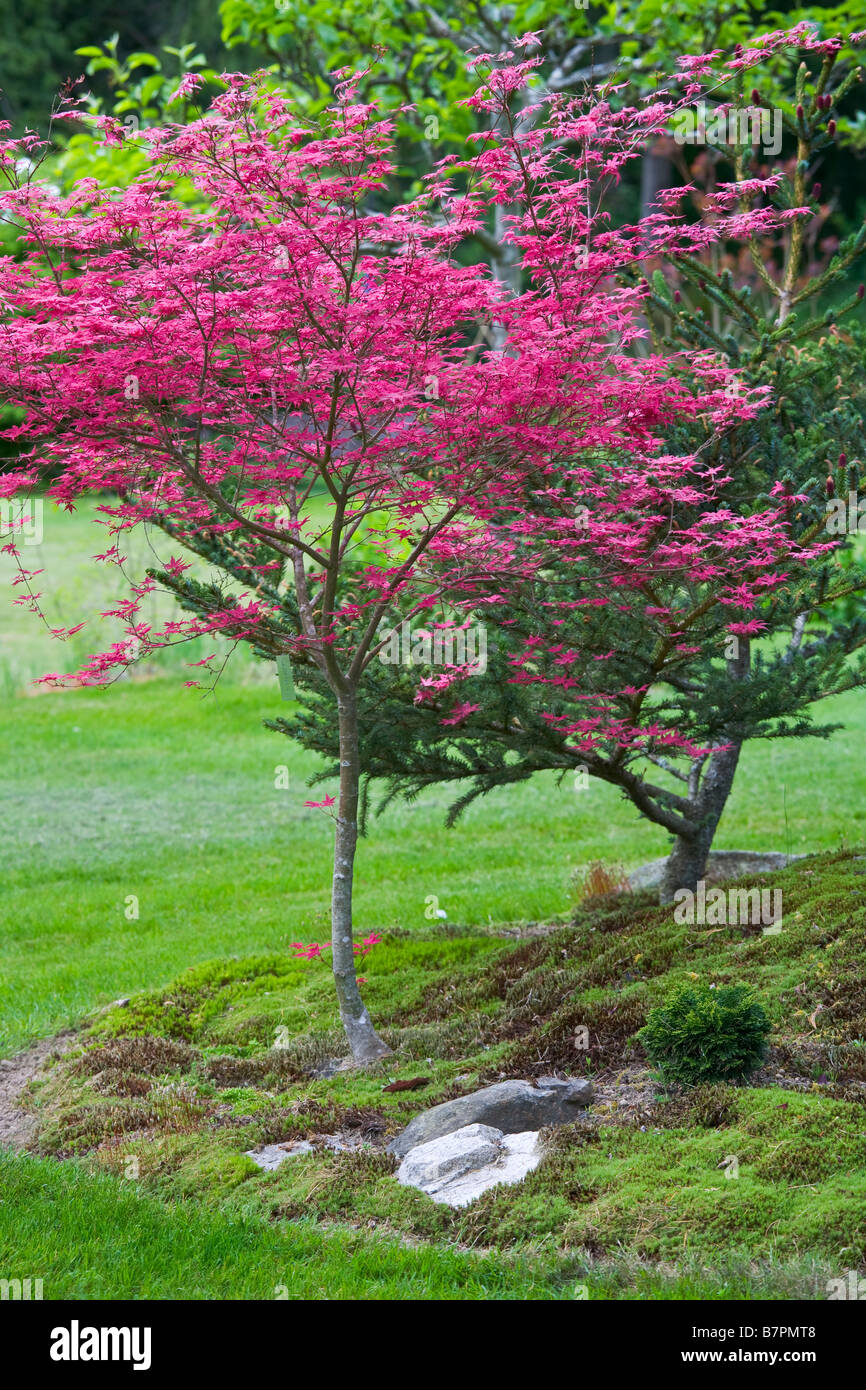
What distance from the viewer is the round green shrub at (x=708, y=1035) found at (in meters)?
4.75

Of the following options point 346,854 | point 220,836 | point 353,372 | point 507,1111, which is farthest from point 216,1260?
point 220,836

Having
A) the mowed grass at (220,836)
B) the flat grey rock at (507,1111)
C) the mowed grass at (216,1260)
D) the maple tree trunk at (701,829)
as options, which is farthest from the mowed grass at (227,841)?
the flat grey rock at (507,1111)

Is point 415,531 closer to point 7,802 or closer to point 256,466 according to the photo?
point 256,466

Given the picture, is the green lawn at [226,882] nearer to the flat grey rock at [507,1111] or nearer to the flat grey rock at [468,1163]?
the flat grey rock at [468,1163]

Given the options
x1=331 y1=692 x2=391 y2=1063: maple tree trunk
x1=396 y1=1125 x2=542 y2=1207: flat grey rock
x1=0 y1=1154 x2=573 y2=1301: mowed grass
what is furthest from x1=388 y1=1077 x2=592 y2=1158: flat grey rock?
x1=331 y1=692 x2=391 y2=1063: maple tree trunk

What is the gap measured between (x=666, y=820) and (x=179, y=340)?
3.78 metres

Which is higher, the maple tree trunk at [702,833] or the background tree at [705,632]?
the background tree at [705,632]

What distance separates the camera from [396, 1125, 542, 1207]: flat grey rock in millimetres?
4469

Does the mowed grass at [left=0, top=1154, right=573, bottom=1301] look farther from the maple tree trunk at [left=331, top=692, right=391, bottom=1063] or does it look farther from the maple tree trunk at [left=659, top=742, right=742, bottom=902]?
the maple tree trunk at [left=659, top=742, right=742, bottom=902]

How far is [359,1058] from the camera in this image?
588 centimetres

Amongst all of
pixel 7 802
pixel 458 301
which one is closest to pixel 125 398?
pixel 458 301

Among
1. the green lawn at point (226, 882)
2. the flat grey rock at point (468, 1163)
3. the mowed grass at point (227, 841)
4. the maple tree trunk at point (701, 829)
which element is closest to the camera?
the green lawn at point (226, 882)

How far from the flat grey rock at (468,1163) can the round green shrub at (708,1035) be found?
1.98 feet

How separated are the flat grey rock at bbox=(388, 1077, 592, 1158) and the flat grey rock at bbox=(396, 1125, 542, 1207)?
48 millimetres
